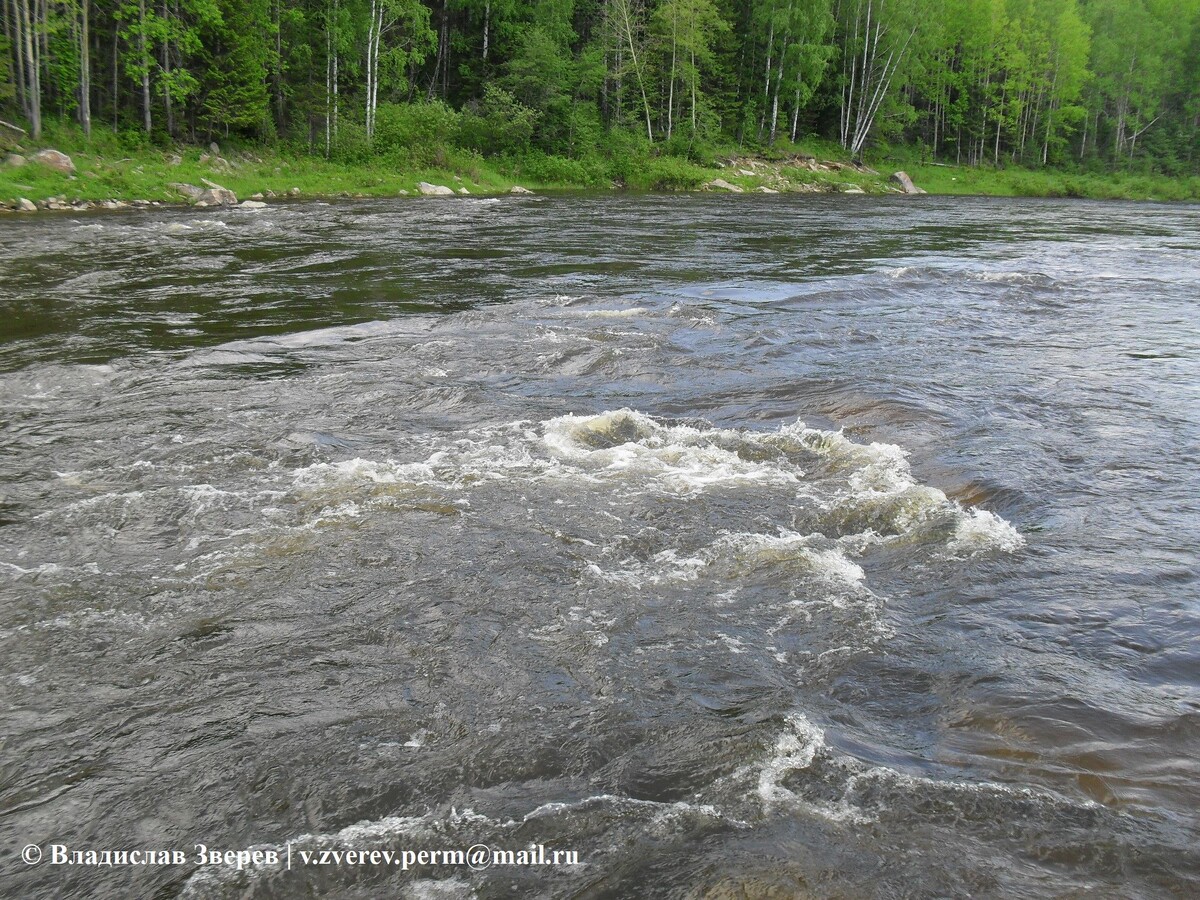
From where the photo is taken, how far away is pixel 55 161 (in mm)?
26609

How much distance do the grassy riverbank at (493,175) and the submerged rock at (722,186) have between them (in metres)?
0.26

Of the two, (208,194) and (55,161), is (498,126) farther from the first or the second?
(55,161)

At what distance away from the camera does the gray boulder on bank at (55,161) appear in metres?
26.4

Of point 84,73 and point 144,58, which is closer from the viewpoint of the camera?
point 84,73

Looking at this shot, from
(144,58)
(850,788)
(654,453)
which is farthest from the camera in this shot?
(144,58)

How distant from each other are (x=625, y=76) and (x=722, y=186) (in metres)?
11.3

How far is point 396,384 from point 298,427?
1615 mm

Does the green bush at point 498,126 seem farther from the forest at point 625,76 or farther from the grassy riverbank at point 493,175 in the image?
the grassy riverbank at point 493,175

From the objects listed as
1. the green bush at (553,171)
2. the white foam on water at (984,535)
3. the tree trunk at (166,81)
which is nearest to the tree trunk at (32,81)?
the tree trunk at (166,81)

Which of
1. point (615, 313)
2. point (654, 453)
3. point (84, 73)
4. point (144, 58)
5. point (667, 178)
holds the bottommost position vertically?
point (654, 453)

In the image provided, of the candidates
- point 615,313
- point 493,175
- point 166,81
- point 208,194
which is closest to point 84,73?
point 166,81

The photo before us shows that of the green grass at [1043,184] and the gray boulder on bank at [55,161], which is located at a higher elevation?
the green grass at [1043,184]

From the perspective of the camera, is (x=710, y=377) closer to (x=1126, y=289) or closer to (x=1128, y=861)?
(x=1128, y=861)

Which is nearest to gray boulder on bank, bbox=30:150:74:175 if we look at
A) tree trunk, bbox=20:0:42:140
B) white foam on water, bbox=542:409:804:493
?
tree trunk, bbox=20:0:42:140
